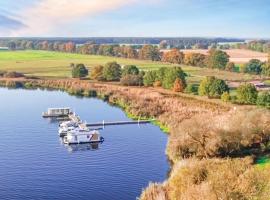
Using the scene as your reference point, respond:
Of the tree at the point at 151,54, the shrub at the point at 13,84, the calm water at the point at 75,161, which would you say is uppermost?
the tree at the point at 151,54

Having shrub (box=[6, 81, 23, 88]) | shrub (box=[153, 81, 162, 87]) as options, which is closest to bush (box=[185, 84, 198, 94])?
shrub (box=[153, 81, 162, 87])

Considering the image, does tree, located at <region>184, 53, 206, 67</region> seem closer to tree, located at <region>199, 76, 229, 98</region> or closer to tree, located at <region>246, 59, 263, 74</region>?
tree, located at <region>246, 59, 263, 74</region>

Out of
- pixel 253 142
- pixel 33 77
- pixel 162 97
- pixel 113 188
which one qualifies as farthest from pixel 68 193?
pixel 33 77

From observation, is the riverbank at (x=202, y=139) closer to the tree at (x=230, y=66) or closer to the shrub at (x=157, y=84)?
the shrub at (x=157, y=84)

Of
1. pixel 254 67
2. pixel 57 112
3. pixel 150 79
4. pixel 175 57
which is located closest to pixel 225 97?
pixel 150 79

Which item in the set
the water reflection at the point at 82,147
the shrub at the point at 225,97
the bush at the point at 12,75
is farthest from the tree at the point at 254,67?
the water reflection at the point at 82,147

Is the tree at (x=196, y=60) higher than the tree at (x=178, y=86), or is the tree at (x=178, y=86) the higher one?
the tree at (x=196, y=60)

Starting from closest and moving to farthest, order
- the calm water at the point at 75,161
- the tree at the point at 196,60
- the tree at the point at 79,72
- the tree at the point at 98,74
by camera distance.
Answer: the calm water at the point at 75,161
the tree at the point at 98,74
the tree at the point at 79,72
the tree at the point at 196,60

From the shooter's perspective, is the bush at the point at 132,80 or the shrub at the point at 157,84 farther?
the bush at the point at 132,80
